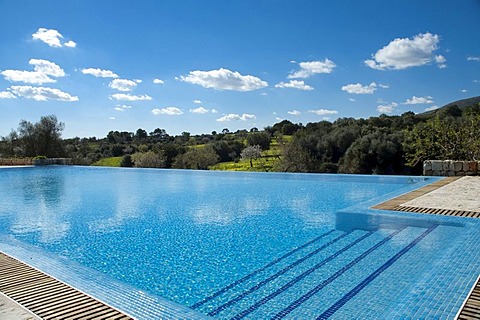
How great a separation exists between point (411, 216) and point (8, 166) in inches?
720

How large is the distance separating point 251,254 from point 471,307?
220 centimetres

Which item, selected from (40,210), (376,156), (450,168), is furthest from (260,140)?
(40,210)

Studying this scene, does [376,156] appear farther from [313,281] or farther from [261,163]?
[313,281]

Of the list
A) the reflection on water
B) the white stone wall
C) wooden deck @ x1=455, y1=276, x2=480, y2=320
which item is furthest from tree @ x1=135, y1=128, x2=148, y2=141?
wooden deck @ x1=455, y1=276, x2=480, y2=320

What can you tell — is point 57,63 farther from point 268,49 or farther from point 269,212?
point 269,212

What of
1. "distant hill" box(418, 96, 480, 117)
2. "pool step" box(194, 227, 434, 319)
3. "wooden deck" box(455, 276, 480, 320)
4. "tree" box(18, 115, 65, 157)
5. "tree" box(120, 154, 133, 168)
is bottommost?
"pool step" box(194, 227, 434, 319)

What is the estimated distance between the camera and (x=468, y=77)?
12.0 meters

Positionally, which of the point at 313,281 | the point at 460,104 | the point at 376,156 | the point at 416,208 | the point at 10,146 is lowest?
the point at 313,281

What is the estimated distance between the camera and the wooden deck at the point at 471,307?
6.82 feet

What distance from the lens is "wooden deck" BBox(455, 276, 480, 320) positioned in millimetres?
2080

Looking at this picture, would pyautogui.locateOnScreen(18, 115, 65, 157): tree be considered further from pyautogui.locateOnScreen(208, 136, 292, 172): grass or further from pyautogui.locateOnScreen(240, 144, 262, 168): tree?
pyautogui.locateOnScreen(240, 144, 262, 168): tree

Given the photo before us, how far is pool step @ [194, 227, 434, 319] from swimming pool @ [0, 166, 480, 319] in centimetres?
1

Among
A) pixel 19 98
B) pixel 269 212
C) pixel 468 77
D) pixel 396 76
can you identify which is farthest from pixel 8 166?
pixel 468 77

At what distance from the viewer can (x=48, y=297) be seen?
2422mm
